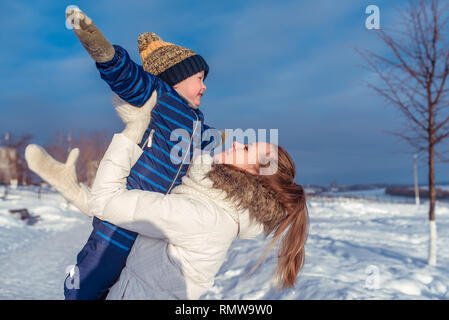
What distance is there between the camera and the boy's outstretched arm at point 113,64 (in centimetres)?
116

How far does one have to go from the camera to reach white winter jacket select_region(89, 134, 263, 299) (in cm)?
153

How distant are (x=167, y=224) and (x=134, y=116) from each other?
0.52m

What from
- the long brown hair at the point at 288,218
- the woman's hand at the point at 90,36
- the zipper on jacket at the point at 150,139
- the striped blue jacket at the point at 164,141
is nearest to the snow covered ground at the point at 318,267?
the long brown hair at the point at 288,218

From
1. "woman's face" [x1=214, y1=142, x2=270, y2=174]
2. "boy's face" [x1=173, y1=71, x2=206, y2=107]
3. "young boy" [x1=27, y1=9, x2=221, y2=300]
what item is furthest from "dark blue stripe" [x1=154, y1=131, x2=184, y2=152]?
"boy's face" [x1=173, y1=71, x2=206, y2=107]

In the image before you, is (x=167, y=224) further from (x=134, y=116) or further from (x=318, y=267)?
(x=318, y=267)

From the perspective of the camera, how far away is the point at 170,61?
2012 mm

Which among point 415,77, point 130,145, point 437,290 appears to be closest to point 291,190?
point 130,145

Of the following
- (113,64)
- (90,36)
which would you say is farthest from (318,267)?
(90,36)

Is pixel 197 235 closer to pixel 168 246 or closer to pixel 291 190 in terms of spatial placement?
pixel 168 246

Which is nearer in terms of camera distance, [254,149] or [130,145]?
[130,145]

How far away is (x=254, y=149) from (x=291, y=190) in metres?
0.30

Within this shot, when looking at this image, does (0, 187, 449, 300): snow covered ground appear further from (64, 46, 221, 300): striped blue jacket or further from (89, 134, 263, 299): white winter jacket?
(64, 46, 221, 300): striped blue jacket

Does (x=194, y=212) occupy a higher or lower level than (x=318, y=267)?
higher

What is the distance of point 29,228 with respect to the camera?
1170cm
